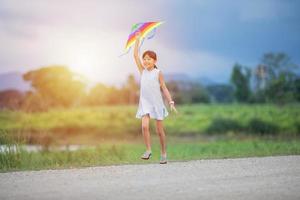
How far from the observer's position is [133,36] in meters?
10.2

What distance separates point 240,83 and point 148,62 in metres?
64.6

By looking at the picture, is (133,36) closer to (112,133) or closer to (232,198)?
(232,198)

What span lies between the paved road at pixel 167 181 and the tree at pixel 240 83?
60.8m

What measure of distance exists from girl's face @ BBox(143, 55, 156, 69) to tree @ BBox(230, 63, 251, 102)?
60.6 metres

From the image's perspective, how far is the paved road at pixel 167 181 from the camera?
279 inches

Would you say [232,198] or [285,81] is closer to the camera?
[232,198]

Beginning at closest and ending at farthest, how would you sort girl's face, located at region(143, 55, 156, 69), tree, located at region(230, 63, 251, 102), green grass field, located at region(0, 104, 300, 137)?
girl's face, located at region(143, 55, 156, 69) < green grass field, located at region(0, 104, 300, 137) < tree, located at region(230, 63, 251, 102)

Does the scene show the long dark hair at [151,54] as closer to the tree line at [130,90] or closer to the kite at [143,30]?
the kite at [143,30]

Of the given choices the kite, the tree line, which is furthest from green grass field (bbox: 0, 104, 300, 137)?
the kite

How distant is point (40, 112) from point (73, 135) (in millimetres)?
9929

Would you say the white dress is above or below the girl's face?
below

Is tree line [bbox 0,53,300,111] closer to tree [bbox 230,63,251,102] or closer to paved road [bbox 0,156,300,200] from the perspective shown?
tree [bbox 230,63,251,102]

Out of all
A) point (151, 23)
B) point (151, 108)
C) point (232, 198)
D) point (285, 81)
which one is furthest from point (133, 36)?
point (285, 81)

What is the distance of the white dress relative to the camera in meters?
9.56
